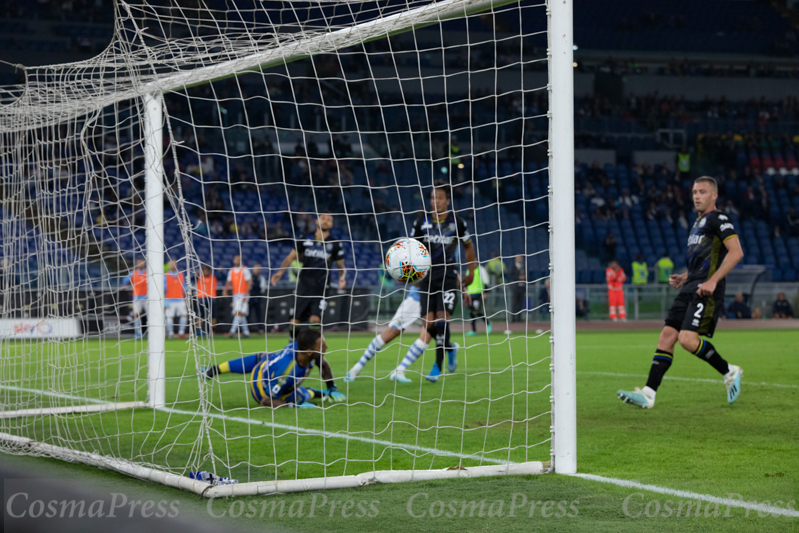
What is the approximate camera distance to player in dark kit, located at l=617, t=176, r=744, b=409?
6.03 meters

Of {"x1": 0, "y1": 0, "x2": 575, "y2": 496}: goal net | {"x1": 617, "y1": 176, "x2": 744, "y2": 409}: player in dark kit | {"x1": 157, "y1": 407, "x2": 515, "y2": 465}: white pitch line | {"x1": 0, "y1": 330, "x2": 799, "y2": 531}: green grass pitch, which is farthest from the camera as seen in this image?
{"x1": 617, "y1": 176, "x2": 744, "y2": 409}: player in dark kit

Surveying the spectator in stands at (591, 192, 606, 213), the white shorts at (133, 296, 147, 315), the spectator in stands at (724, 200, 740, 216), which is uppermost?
the spectator in stands at (591, 192, 606, 213)

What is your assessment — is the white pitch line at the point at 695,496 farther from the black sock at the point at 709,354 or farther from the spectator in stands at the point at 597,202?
the spectator in stands at the point at 597,202

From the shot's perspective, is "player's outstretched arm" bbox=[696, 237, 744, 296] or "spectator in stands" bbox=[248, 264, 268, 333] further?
"spectator in stands" bbox=[248, 264, 268, 333]

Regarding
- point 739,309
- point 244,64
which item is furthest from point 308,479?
point 739,309

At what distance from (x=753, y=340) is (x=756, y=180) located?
16.5 metres

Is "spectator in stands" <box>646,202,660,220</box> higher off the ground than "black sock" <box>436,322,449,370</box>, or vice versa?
"spectator in stands" <box>646,202,660,220</box>

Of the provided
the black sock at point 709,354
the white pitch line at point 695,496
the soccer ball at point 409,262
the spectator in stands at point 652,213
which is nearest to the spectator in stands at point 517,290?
the spectator in stands at point 652,213

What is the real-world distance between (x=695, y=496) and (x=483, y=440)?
1.84 meters
